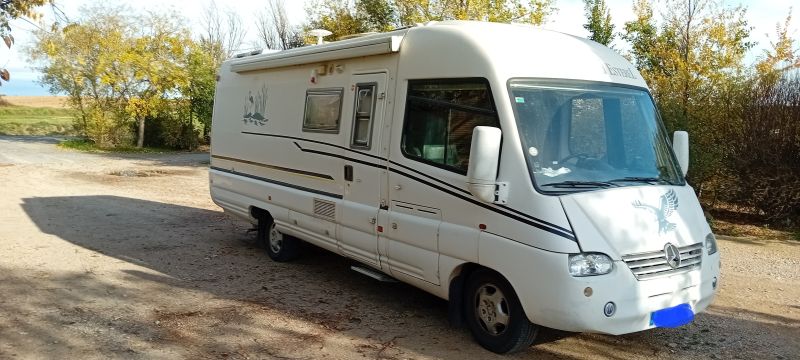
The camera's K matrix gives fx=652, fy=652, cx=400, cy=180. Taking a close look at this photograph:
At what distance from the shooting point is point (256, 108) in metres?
8.38

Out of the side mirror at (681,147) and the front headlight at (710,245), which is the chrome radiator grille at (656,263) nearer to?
the front headlight at (710,245)

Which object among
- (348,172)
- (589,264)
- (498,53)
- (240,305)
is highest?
(498,53)

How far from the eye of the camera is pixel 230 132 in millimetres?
8992

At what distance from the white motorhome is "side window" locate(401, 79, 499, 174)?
0.04ft

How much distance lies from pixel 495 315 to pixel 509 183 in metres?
1.07

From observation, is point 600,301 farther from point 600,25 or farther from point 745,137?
point 600,25

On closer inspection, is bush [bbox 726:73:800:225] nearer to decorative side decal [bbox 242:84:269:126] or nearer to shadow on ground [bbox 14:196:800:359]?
shadow on ground [bbox 14:196:800:359]

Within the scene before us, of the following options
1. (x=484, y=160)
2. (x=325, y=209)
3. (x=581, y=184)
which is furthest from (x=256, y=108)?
(x=581, y=184)

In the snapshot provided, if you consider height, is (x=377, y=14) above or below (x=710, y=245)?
above

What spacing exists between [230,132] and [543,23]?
12.9m

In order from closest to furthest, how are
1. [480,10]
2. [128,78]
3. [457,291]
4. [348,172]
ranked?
[457,291]
[348,172]
[480,10]
[128,78]

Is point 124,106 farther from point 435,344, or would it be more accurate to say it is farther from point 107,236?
point 435,344

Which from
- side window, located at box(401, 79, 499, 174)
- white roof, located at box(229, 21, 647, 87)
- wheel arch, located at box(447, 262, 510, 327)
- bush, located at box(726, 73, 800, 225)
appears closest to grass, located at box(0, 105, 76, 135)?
bush, located at box(726, 73, 800, 225)

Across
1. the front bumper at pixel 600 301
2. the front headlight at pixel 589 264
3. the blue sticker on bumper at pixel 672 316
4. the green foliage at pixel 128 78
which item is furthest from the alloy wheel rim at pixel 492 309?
the green foliage at pixel 128 78
